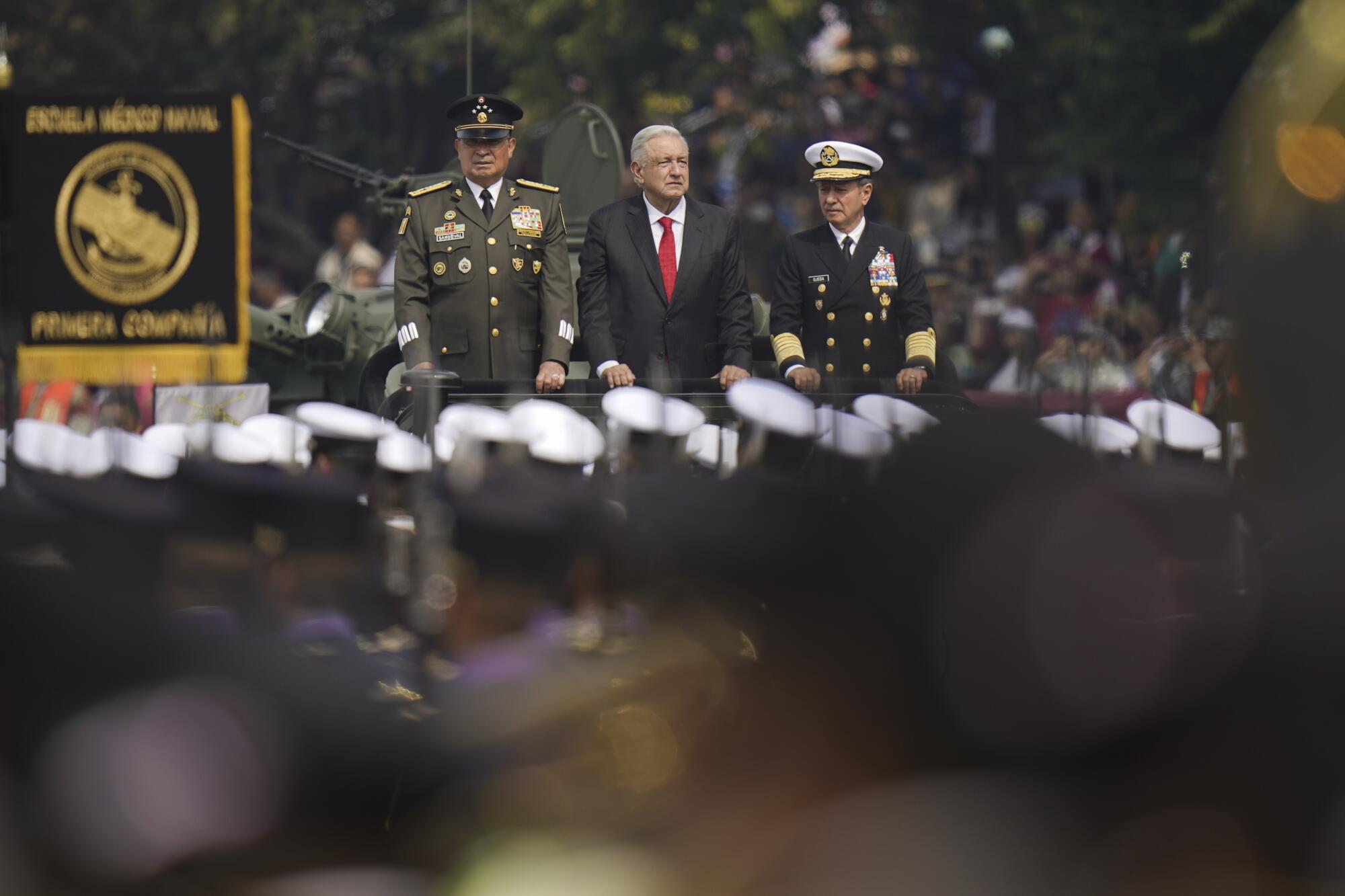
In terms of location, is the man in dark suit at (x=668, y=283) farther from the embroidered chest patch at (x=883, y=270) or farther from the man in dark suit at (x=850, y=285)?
the embroidered chest patch at (x=883, y=270)

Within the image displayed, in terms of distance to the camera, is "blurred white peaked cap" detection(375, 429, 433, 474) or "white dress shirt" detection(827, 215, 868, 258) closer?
"blurred white peaked cap" detection(375, 429, 433, 474)

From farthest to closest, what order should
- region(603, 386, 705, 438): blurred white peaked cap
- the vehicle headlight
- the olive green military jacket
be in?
the vehicle headlight
the olive green military jacket
region(603, 386, 705, 438): blurred white peaked cap

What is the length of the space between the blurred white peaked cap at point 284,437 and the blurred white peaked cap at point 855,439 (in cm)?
123

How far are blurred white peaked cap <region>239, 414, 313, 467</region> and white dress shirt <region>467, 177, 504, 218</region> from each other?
2.69m

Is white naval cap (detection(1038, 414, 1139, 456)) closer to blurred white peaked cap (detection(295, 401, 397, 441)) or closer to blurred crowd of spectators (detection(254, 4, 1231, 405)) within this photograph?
blurred white peaked cap (detection(295, 401, 397, 441))

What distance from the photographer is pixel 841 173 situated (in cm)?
760

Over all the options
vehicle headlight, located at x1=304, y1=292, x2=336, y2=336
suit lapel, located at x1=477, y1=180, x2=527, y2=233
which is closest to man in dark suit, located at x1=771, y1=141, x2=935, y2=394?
suit lapel, located at x1=477, y1=180, x2=527, y2=233

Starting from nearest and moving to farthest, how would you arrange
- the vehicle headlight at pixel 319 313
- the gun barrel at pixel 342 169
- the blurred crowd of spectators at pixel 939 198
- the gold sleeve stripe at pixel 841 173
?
the gold sleeve stripe at pixel 841 173 < the vehicle headlight at pixel 319 313 < the gun barrel at pixel 342 169 < the blurred crowd of spectators at pixel 939 198

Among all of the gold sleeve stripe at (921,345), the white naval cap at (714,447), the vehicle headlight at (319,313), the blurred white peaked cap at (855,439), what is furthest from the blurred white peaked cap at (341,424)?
the vehicle headlight at (319,313)

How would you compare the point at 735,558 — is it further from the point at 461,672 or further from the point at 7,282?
the point at 7,282

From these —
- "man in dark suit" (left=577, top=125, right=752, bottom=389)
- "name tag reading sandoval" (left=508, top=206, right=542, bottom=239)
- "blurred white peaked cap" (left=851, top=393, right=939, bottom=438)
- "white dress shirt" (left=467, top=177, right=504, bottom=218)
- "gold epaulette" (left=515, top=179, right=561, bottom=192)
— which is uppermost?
"gold epaulette" (left=515, top=179, right=561, bottom=192)

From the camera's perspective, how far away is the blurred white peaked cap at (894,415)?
4660 millimetres

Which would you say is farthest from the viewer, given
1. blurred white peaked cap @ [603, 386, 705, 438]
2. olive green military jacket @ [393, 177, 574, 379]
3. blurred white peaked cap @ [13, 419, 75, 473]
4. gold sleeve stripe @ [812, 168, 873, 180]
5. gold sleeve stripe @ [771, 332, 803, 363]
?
gold sleeve stripe @ [812, 168, 873, 180]

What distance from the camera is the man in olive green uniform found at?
747 centimetres
